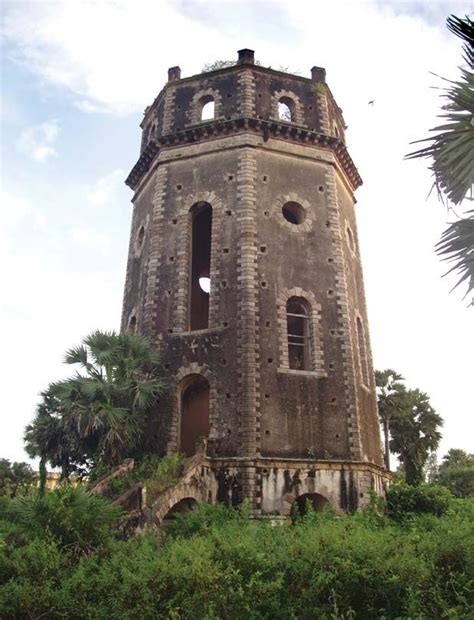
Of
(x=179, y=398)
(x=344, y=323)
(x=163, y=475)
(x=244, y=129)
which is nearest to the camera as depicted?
(x=163, y=475)

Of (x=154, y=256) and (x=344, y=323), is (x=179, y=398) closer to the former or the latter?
(x=154, y=256)

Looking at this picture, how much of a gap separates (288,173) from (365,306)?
5775mm

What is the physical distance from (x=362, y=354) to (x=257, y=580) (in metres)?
13.0

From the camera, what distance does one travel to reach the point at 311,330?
1898cm

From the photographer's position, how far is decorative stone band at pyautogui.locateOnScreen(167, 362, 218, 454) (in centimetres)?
1738

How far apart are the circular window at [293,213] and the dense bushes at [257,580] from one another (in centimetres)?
1263

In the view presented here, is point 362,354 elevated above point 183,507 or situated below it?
above

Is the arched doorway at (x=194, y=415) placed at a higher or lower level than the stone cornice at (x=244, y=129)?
lower

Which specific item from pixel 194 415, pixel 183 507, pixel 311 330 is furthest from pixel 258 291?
pixel 183 507

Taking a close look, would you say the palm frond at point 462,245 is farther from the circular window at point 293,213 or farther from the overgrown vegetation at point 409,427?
the overgrown vegetation at point 409,427

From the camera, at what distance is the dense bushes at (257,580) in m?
8.29

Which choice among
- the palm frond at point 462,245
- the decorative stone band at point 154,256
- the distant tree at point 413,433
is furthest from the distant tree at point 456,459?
the palm frond at point 462,245

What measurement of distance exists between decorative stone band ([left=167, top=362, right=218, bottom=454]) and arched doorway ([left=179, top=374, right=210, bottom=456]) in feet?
6.86

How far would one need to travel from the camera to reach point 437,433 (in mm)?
27453
